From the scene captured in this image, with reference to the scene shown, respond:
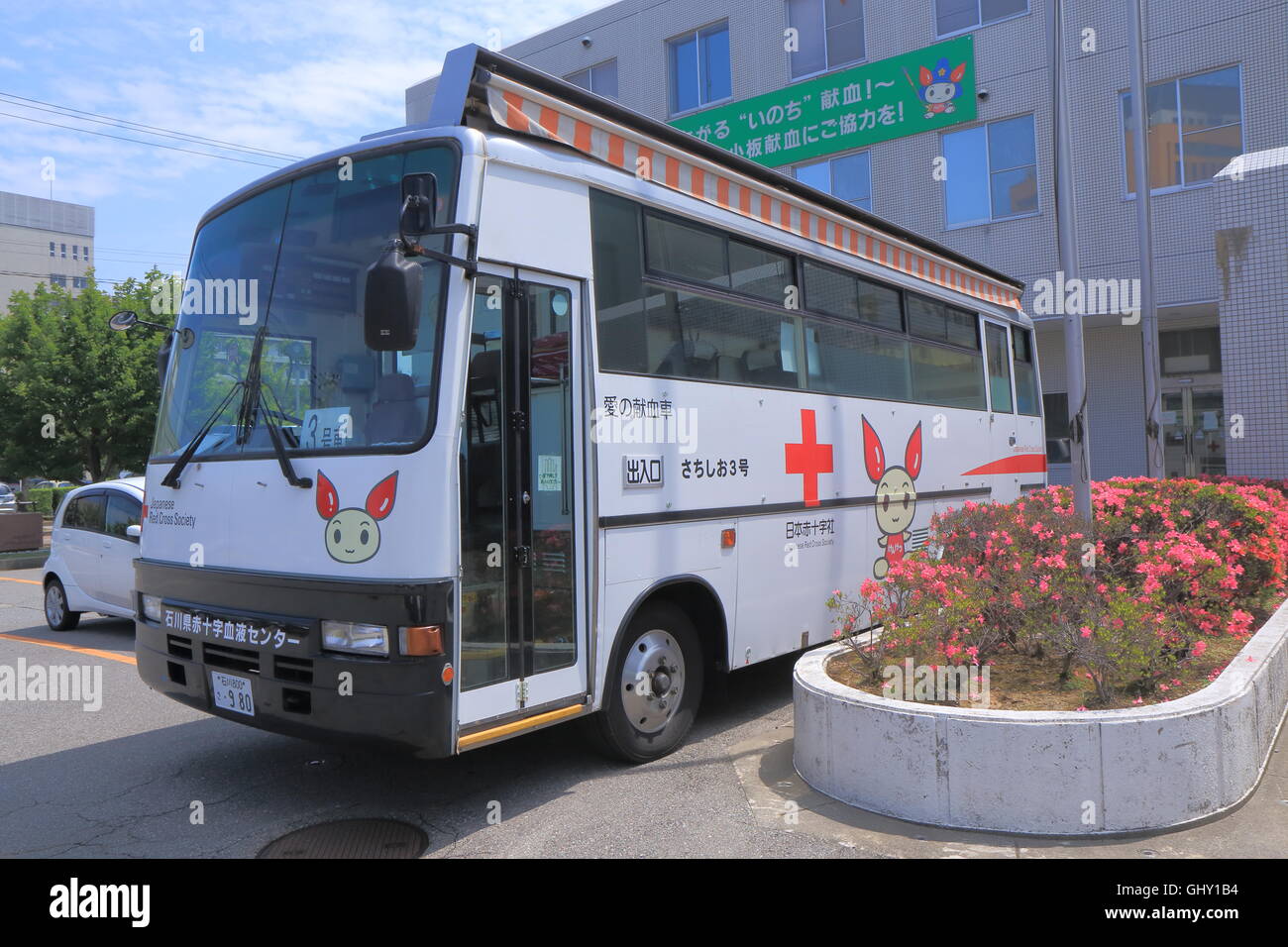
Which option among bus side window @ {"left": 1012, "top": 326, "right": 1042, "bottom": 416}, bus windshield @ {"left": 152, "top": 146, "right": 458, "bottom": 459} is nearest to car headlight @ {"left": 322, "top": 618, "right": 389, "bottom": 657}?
bus windshield @ {"left": 152, "top": 146, "right": 458, "bottom": 459}

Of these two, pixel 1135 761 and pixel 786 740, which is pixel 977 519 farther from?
pixel 1135 761

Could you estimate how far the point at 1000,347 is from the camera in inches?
414

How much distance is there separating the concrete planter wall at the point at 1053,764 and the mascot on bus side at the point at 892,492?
125 inches

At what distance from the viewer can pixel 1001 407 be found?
404 inches

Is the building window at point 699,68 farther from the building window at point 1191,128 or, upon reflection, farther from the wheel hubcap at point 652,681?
the wheel hubcap at point 652,681

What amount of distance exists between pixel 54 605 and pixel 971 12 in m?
18.4

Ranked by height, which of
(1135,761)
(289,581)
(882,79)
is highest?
(882,79)

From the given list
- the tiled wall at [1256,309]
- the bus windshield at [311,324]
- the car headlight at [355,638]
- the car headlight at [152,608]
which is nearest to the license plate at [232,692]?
the car headlight at [355,638]

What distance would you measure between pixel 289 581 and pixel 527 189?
222 centimetres

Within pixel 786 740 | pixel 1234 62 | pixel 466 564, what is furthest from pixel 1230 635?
pixel 1234 62

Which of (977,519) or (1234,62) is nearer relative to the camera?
(977,519)

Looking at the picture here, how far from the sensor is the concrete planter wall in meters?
4.29
